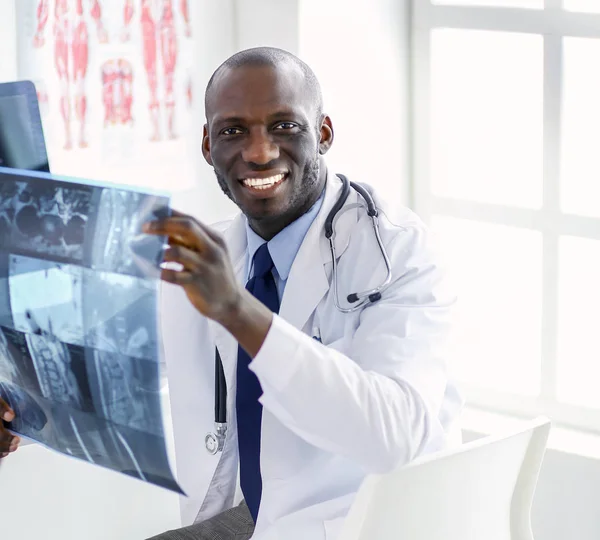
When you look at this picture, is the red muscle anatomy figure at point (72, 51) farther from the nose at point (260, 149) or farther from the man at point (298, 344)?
the nose at point (260, 149)

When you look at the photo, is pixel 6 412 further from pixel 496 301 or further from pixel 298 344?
pixel 496 301

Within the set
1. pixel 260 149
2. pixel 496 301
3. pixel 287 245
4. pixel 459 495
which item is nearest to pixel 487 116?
pixel 496 301

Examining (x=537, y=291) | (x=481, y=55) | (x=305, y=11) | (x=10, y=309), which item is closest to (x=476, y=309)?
(x=537, y=291)

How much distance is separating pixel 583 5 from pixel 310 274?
3.47 ft

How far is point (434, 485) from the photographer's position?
1429mm

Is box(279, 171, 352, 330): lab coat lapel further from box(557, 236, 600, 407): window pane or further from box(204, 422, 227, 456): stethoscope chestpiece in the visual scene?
box(557, 236, 600, 407): window pane

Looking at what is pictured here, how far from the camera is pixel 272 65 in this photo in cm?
161

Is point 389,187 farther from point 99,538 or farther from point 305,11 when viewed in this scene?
point 99,538

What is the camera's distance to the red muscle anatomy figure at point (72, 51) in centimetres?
231

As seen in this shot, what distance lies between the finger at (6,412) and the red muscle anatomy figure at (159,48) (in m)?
1.11

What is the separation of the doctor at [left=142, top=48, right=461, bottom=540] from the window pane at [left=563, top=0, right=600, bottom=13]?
33.0 inches

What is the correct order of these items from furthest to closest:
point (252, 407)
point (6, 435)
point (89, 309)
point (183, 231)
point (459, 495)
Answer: point (252, 407)
point (6, 435)
point (459, 495)
point (89, 309)
point (183, 231)

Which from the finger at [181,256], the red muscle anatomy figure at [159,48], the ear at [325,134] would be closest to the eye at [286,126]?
the ear at [325,134]

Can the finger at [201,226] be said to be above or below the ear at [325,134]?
below
